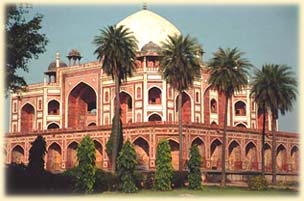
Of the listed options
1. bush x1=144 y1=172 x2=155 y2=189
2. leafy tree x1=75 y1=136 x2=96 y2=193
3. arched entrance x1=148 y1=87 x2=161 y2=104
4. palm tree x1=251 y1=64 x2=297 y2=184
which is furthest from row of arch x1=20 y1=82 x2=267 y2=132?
leafy tree x1=75 y1=136 x2=96 y2=193

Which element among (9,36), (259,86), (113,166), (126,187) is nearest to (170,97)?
(259,86)

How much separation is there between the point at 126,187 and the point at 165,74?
9828 millimetres

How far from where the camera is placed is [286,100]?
36969 millimetres

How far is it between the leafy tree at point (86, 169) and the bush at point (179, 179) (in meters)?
5.78

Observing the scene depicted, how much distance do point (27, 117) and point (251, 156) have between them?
935 inches

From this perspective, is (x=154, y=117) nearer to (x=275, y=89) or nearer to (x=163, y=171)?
(x=275, y=89)

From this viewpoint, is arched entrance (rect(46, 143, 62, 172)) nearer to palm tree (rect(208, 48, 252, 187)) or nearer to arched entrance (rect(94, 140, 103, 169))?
arched entrance (rect(94, 140, 103, 169))

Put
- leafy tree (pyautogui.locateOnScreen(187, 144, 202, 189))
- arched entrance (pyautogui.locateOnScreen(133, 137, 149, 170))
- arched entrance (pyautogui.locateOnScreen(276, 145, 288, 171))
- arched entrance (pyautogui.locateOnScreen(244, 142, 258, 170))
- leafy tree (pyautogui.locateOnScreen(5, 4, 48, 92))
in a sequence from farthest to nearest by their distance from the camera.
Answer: arched entrance (pyautogui.locateOnScreen(276, 145, 288, 171)) → arched entrance (pyautogui.locateOnScreen(244, 142, 258, 170)) → arched entrance (pyautogui.locateOnScreen(133, 137, 149, 170)) → leafy tree (pyautogui.locateOnScreen(187, 144, 202, 189)) → leafy tree (pyautogui.locateOnScreen(5, 4, 48, 92))

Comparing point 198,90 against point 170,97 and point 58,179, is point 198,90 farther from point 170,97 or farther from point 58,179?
point 58,179

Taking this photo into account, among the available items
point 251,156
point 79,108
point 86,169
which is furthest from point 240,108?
point 86,169

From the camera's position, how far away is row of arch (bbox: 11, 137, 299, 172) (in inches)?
1749

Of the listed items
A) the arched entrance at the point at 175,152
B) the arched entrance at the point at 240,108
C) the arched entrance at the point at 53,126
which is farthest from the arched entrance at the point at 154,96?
the arched entrance at the point at 53,126

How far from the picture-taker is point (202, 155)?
147ft

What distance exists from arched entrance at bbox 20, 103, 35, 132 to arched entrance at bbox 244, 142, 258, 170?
2260cm
